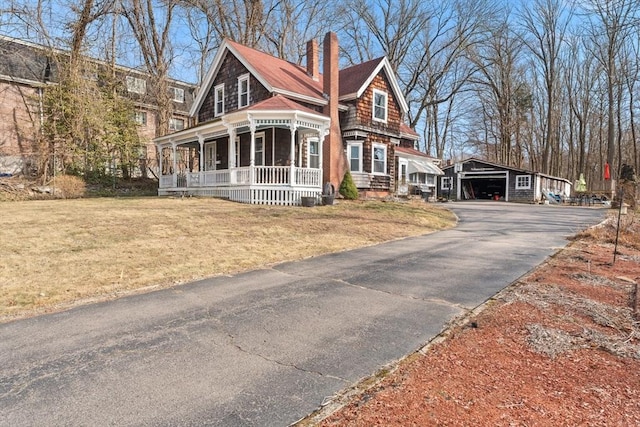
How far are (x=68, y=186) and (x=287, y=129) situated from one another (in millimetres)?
11038

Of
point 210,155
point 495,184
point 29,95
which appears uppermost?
point 29,95

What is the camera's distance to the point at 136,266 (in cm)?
648

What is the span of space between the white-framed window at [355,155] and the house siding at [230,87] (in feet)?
17.3

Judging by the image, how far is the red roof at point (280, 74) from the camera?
18328 millimetres

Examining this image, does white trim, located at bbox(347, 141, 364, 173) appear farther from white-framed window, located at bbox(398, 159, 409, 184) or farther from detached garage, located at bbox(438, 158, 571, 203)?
detached garage, located at bbox(438, 158, 571, 203)

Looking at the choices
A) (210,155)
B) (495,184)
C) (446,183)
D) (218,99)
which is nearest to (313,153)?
(210,155)

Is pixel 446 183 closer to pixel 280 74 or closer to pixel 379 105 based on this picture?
pixel 379 105

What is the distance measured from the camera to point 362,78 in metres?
20.8

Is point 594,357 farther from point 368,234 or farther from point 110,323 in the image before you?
point 368,234

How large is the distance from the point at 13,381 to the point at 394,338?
323 centimetres

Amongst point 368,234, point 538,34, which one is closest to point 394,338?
point 368,234

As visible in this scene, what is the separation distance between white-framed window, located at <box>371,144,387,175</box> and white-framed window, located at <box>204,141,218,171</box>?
892cm

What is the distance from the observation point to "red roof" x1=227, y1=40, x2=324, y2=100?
18.3 metres

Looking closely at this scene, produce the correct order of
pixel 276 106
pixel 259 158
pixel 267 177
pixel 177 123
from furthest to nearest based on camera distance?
pixel 177 123 < pixel 259 158 < pixel 267 177 < pixel 276 106
